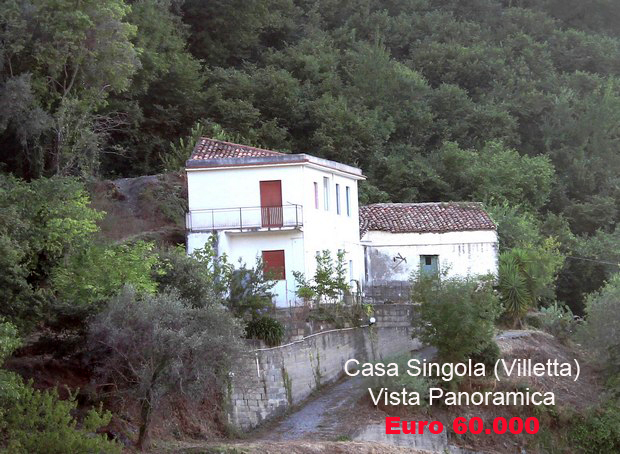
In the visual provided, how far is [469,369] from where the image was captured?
34219 mm

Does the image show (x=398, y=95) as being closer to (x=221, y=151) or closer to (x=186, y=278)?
(x=221, y=151)

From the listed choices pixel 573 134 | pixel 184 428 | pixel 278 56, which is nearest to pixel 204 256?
pixel 184 428

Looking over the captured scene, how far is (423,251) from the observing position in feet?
147

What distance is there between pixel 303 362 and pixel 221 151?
11.8 m

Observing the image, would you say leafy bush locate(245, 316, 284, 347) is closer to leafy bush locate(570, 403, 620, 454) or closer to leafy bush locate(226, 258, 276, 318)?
leafy bush locate(226, 258, 276, 318)

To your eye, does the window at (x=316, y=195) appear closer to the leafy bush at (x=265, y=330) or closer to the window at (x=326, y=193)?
the window at (x=326, y=193)

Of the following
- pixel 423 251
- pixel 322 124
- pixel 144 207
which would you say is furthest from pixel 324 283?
pixel 322 124

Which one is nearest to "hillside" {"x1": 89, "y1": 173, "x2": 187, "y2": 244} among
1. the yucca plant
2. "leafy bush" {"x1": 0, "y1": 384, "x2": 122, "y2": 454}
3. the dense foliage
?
the dense foliage

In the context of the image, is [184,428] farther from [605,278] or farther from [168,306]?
[605,278]

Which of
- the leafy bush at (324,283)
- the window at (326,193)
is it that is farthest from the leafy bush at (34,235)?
the window at (326,193)

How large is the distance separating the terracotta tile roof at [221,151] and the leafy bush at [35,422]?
62.3 feet

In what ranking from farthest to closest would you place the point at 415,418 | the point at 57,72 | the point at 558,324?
the point at 558,324 < the point at 57,72 < the point at 415,418

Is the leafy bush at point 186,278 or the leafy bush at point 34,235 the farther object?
the leafy bush at point 186,278

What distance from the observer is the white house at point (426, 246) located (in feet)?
146
